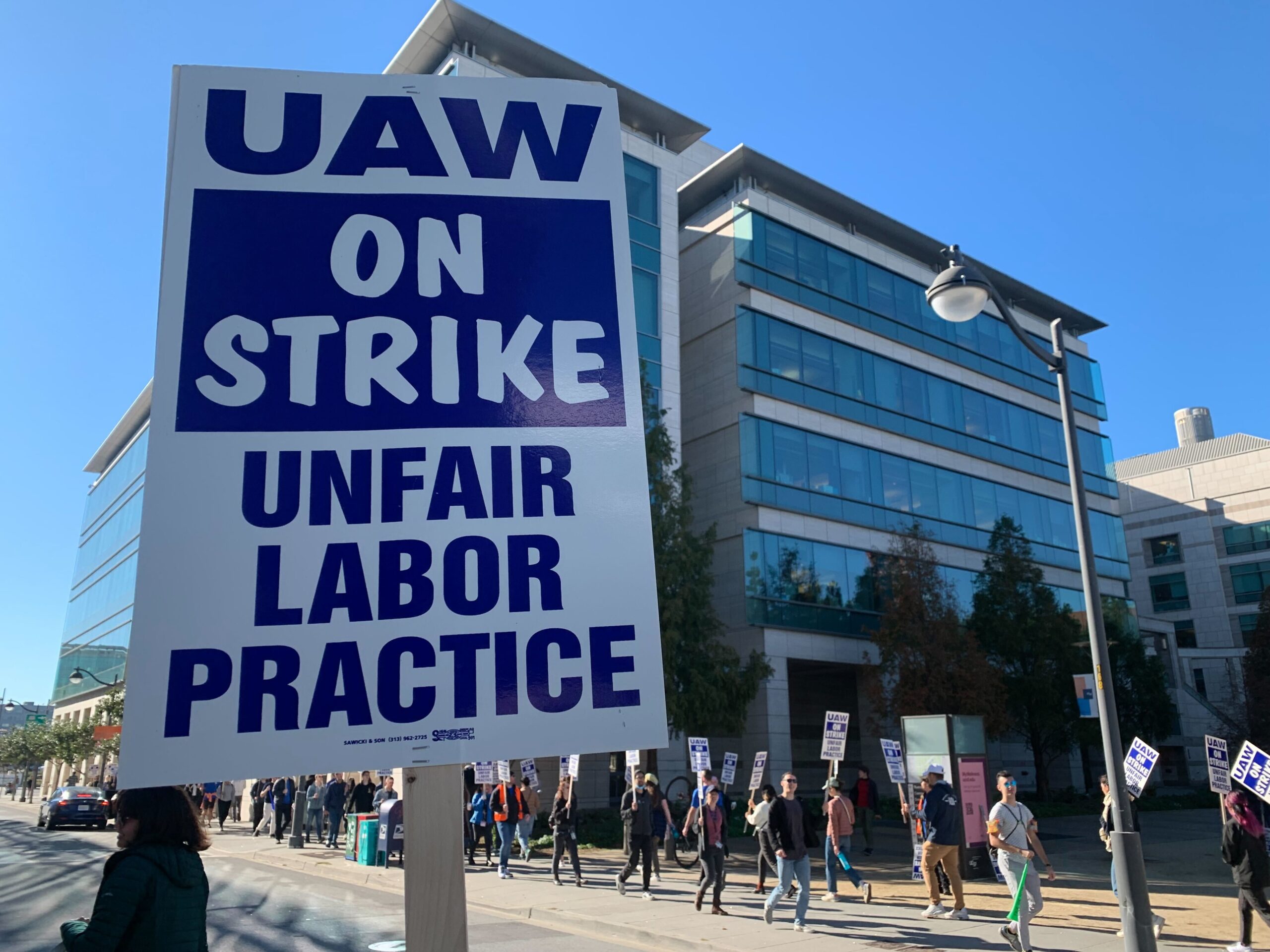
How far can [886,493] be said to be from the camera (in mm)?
35344

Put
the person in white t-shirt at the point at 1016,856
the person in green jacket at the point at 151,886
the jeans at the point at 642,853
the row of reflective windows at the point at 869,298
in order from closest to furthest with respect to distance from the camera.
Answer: the person in green jacket at the point at 151,886
the person in white t-shirt at the point at 1016,856
the jeans at the point at 642,853
the row of reflective windows at the point at 869,298

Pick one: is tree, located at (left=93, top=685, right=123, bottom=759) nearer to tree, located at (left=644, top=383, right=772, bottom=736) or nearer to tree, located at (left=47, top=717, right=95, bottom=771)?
tree, located at (left=47, top=717, right=95, bottom=771)

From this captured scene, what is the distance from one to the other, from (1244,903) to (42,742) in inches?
2601

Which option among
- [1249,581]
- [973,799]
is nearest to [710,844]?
[973,799]

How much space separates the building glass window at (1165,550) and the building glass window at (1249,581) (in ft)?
11.9

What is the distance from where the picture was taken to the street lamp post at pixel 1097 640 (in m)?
8.79

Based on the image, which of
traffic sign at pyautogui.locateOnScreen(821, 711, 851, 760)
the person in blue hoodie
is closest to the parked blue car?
the person in blue hoodie

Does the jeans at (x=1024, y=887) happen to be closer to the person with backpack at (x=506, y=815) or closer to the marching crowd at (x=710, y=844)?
the marching crowd at (x=710, y=844)

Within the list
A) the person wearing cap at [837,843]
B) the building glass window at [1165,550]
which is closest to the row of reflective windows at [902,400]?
the person wearing cap at [837,843]

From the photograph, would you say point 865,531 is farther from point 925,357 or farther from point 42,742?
point 42,742

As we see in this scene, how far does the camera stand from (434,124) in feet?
10.2

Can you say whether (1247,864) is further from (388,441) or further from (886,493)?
(886,493)

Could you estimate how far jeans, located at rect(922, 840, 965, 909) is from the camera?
470 inches

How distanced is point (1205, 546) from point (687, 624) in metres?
52.1
